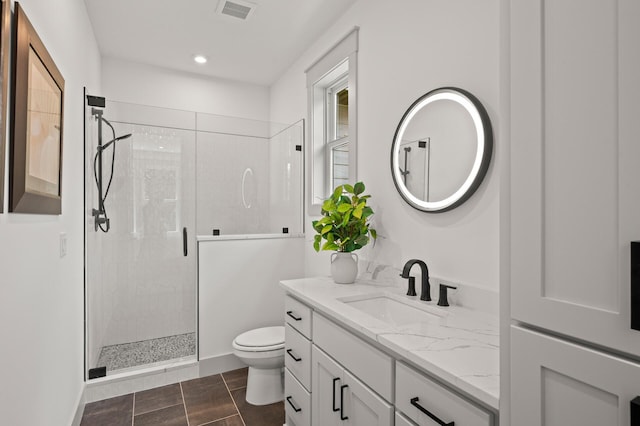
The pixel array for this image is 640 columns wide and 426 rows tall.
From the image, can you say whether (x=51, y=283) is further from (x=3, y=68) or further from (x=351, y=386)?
(x=351, y=386)

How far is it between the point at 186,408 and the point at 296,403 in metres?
0.84

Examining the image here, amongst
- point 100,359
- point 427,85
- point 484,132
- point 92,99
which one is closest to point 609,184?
point 484,132

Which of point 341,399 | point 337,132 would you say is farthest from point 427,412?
point 337,132

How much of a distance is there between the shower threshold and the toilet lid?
61 cm

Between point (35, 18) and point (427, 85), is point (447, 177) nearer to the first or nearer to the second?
point (427, 85)

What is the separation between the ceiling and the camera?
2.39 meters

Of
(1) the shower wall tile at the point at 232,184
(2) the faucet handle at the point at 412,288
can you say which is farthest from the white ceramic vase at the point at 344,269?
(1) the shower wall tile at the point at 232,184

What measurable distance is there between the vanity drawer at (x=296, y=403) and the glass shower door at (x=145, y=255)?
1104mm

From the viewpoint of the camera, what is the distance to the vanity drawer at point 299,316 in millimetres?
1735

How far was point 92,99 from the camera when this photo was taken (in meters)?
2.42

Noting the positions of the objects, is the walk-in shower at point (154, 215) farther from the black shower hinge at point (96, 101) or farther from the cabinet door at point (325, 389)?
the cabinet door at point (325, 389)

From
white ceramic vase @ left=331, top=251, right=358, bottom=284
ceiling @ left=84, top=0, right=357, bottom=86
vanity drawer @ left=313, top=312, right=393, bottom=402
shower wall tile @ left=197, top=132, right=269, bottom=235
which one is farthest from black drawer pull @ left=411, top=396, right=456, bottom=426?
ceiling @ left=84, top=0, right=357, bottom=86

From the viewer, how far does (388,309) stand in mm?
1771

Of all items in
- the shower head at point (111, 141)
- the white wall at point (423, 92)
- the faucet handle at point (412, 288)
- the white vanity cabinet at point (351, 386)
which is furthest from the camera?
the shower head at point (111, 141)
